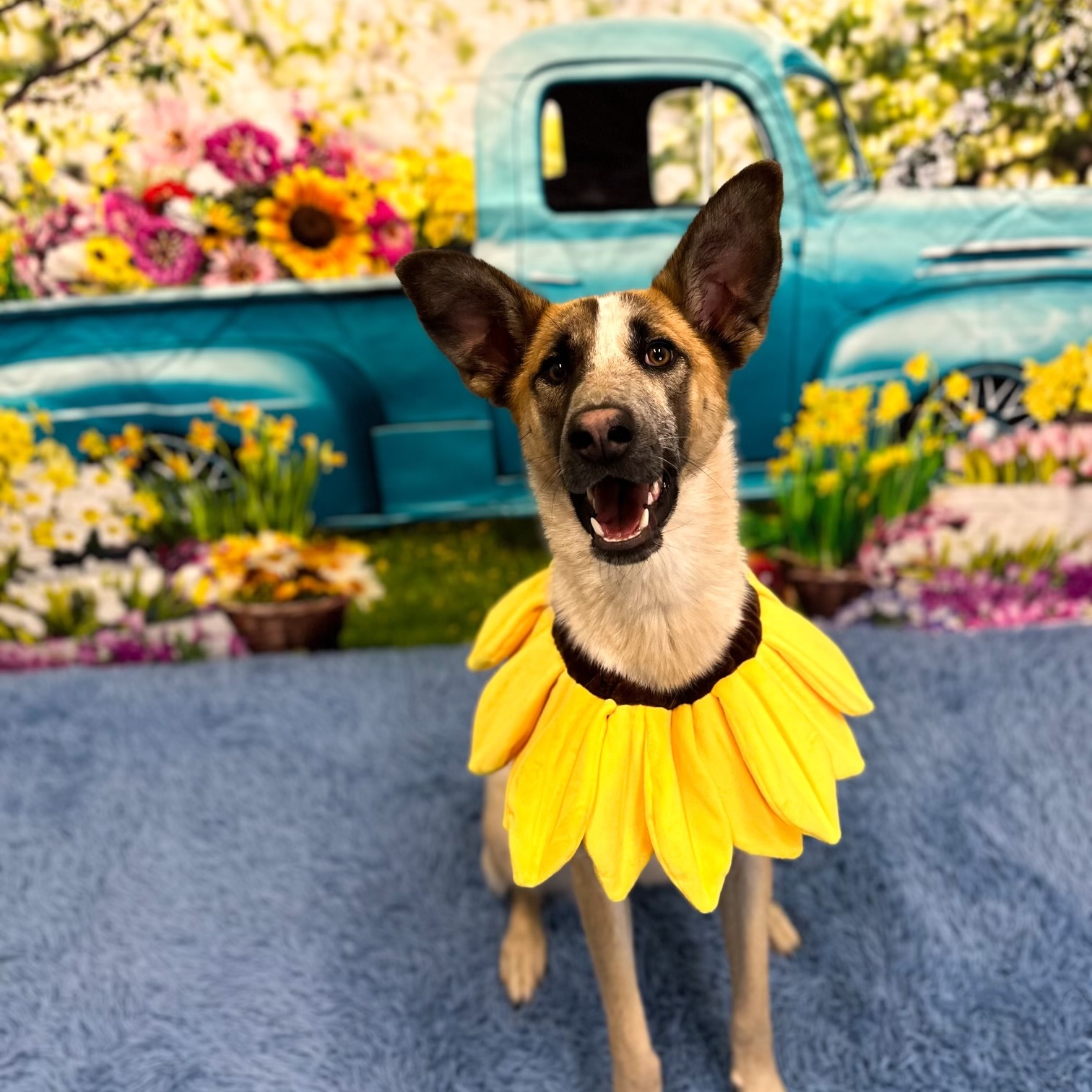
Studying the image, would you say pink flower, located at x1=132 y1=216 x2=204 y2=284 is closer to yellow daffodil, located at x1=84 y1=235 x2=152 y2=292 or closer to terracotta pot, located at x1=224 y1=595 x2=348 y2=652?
yellow daffodil, located at x1=84 y1=235 x2=152 y2=292

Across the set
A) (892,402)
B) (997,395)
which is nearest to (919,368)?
(892,402)

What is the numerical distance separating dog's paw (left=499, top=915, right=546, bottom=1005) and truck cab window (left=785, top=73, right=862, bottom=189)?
1.57 m

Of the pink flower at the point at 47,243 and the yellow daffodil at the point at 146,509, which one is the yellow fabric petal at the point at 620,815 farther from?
the pink flower at the point at 47,243

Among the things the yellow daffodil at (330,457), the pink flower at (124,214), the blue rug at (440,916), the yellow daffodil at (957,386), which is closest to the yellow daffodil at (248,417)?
the yellow daffodil at (330,457)

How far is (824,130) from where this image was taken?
5.38 ft

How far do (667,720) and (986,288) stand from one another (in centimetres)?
146

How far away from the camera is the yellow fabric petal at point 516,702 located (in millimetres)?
852

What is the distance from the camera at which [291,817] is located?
1457mm

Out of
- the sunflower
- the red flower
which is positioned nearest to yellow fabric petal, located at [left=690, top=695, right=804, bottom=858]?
the sunflower

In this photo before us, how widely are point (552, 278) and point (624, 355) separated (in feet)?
3.10

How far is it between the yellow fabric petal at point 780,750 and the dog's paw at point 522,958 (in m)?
0.57

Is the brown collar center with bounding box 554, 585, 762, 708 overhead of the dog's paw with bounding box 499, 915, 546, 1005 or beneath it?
overhead

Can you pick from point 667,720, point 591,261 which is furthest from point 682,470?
point 591,261

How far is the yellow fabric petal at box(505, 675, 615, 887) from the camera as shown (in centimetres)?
77
